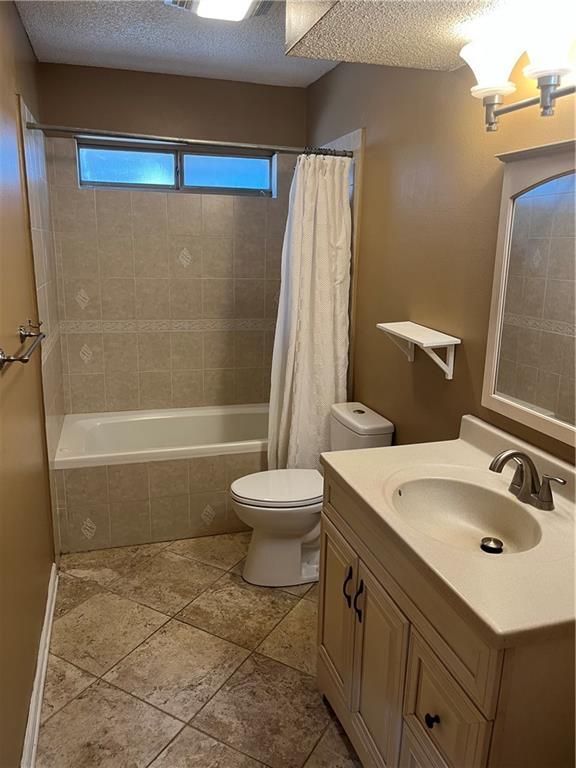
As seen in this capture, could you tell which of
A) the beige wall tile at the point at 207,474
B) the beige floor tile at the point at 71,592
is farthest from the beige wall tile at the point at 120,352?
the beige floor tile at the point at 71,592

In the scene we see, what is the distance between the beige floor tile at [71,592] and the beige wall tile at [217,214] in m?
2.06

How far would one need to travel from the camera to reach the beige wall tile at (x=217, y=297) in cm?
351

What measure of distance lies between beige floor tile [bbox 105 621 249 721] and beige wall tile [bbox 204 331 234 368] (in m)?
1.76

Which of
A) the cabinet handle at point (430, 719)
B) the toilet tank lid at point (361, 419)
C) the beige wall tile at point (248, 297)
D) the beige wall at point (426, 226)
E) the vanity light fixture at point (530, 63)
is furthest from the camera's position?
the beige wall tile at point (248, 297)

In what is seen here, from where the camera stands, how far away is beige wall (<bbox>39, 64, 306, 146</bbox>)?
309 cm

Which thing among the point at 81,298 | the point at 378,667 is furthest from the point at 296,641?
the point at 81,298

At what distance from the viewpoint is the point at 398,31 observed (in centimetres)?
161

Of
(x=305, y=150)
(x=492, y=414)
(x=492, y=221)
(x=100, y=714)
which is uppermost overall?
(x=305, y=150)

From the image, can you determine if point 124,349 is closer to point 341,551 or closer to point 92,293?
point 92,293

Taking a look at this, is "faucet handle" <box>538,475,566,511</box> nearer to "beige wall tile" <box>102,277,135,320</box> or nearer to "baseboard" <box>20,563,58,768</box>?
"baseboard" <box>20,563,58,768</box>

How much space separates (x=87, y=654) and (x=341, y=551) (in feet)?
3.70

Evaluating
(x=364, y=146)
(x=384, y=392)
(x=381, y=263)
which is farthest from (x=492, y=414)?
(x=364, y=146)

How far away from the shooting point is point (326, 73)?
3.11m

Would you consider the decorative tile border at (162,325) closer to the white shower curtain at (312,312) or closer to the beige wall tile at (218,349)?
the beige wall tile at (218,349)
